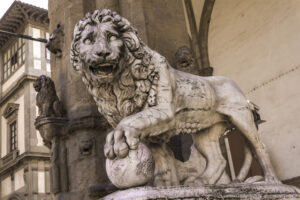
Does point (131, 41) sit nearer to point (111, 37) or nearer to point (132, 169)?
point (111, 37)

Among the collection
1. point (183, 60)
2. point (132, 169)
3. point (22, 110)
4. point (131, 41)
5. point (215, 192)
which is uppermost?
point (22, 110)

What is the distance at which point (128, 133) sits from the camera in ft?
7.16

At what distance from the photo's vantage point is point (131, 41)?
2.45 m

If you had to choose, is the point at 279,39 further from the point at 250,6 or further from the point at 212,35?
the point at 212,35

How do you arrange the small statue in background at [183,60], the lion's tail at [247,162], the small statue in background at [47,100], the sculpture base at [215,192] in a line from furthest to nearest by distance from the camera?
the small statue in background at [47,100] → the small statue in background at [183,60] → the lion's tail at [247,162] → the sculpture base at [215,192]

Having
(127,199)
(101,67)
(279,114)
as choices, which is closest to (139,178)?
(127,199)

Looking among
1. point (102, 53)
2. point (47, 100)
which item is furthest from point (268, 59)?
point (102, 53)

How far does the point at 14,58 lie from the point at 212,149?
63.6 ft

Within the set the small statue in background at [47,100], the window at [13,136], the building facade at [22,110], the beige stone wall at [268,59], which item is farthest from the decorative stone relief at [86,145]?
the window at [13,136]

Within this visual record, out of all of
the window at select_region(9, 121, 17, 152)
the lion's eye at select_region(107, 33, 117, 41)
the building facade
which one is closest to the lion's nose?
the lion's eye at select_region(107, 33, 117, 41)

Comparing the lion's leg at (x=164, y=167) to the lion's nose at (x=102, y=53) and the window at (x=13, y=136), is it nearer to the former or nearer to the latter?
the lion's nose at (x=102, y=53)

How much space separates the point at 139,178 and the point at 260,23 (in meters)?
7.85

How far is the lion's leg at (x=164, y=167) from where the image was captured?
252 cm

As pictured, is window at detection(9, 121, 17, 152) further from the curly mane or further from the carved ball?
the carved ball
